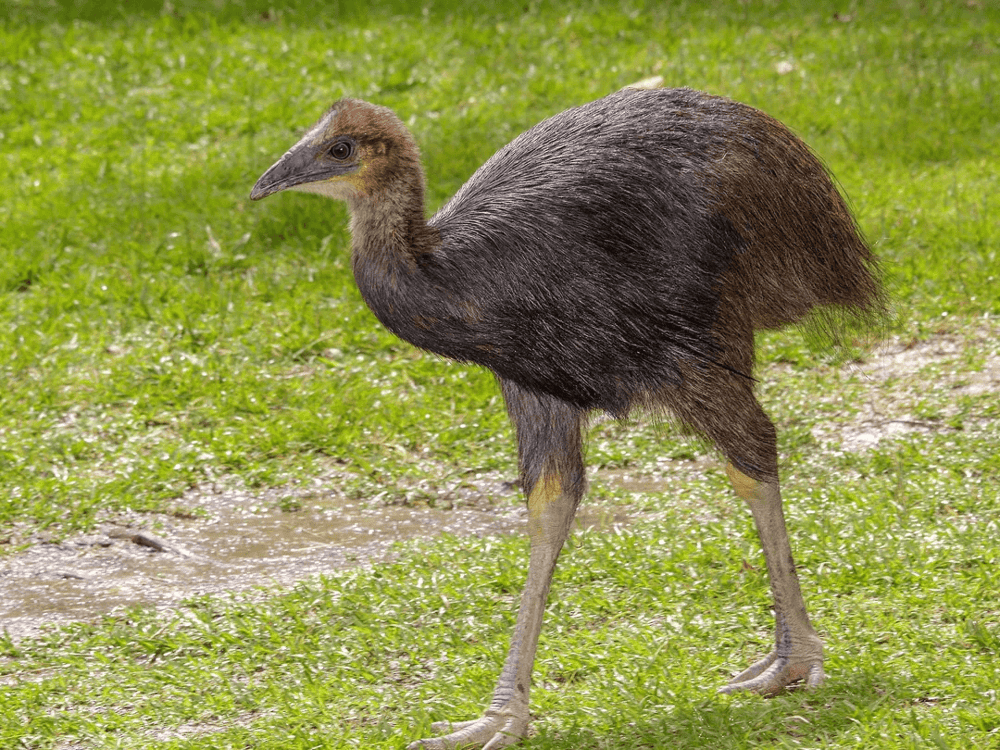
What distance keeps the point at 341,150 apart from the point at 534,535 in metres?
1.27

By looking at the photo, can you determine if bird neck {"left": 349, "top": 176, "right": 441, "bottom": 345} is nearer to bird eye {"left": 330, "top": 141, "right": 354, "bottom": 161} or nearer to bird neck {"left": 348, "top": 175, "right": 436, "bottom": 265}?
bird neck {"left": 348, "top": 175, "right": 436, "bottom": 265}

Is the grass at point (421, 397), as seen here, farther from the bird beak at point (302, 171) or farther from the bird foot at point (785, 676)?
the bird beak at point (302, 171)

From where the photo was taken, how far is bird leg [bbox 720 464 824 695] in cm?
426

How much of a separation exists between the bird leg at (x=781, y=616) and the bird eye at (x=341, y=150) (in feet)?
4.80

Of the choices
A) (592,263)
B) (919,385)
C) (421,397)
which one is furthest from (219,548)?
(919,385)

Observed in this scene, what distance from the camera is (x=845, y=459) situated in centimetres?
604

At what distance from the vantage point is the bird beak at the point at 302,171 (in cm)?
402

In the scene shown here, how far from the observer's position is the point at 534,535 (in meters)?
4.23

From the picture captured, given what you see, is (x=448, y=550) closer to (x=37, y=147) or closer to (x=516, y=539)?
(x=516, y=539)

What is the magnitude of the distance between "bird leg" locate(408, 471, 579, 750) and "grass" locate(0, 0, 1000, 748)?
12 cm

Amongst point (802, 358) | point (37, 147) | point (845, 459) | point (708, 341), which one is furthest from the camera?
point (37, 147)

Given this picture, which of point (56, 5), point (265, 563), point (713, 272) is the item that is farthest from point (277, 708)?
point (56, 5)

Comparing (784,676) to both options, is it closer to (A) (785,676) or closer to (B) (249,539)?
(A) (785,676)

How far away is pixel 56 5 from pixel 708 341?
27.1ft
